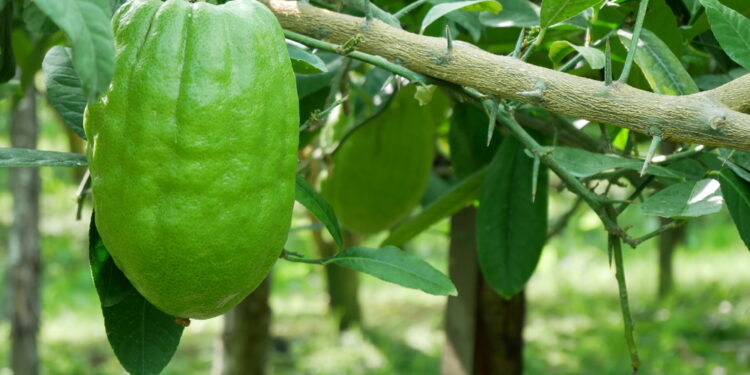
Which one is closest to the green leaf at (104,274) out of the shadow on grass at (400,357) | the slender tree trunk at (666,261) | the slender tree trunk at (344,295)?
the slender tree trunk at (344,295)

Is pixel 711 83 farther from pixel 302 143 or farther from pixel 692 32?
pixel 302 143

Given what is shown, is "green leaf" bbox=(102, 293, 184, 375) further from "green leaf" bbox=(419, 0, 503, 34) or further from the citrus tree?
"green leaf" bbox=(419, 0, 503, 34)

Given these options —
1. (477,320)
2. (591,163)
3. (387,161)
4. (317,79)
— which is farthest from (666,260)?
(591,163)

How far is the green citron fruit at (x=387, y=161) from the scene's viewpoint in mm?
1229

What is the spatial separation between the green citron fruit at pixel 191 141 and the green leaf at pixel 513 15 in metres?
0.35

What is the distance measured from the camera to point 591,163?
661 mm

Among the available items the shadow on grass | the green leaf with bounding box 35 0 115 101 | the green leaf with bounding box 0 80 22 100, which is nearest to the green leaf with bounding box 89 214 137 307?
the green leaf with bounding box 35 0 115 101

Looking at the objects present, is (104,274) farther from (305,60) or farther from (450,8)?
(450,8)

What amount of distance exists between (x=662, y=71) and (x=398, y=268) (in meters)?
0.25

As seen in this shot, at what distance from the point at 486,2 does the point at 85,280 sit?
10.7 feet

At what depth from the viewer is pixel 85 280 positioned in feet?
11.8

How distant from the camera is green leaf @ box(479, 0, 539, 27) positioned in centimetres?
81

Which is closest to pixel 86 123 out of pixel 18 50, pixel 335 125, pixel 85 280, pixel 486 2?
pixel 486 2

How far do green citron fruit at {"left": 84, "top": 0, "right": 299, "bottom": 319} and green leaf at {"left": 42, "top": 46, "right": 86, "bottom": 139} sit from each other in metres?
0.15
